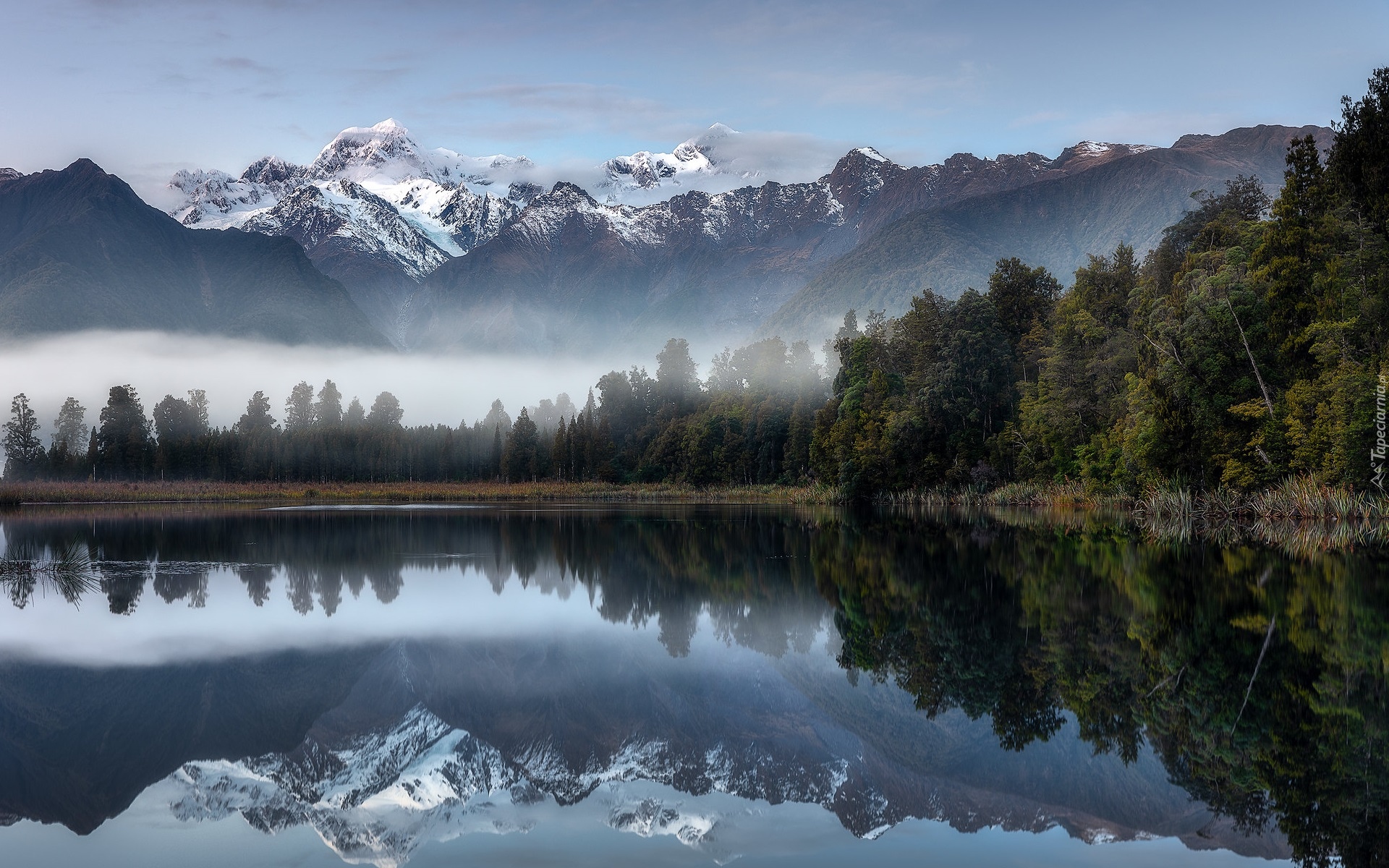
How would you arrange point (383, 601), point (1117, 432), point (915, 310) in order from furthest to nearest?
point (915, 310) → point (1117, 432) → point (383, 601)

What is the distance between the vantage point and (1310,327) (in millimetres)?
42469

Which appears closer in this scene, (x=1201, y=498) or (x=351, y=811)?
(x=351, y=811)

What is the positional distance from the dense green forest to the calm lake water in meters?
20.8

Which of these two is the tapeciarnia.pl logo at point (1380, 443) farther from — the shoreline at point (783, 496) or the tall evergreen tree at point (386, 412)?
the tall evergreen tree at point (386, 412)

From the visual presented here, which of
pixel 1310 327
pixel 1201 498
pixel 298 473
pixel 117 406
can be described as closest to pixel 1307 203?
pixel 1310 327

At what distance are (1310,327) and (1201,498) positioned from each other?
9.85 metres

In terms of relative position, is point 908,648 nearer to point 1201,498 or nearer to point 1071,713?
point 1071,713

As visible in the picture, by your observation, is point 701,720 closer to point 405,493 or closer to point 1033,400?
point 1033,400

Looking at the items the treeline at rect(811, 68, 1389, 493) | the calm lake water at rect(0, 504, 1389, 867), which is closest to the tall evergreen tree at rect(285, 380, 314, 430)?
the treeline at rect(811, 68, 1389, 493)

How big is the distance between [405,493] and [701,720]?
110837mm

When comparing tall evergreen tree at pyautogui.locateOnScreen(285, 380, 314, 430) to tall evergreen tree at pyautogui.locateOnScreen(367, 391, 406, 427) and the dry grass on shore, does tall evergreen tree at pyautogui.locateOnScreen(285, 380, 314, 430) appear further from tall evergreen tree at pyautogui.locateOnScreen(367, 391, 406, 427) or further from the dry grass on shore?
the dry grass on shore

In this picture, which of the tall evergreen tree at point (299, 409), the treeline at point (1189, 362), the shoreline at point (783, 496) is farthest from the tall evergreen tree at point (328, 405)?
the treeline at point (1189, 362)

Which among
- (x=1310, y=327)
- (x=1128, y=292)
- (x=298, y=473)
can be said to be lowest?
(x=298, y=473)

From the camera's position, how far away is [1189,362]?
47969mm
